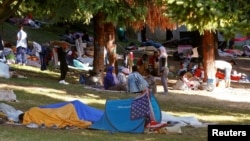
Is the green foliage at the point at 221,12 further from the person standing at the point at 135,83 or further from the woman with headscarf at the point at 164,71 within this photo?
the woman with headscarf at the point at 164,71

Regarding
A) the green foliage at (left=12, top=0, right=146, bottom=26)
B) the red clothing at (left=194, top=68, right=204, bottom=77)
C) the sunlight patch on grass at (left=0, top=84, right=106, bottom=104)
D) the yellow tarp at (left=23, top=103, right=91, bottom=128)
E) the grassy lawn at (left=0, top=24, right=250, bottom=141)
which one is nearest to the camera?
the grassy lawn at (left=0, top=24, right=250, bottom=141)

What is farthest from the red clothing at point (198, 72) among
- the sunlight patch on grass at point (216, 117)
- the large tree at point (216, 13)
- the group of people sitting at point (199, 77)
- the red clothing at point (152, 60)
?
the large tree at point (216, 13)

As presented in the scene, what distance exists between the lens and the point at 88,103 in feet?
53.4

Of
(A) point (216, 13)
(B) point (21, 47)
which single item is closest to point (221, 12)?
(A) point (216, 13)

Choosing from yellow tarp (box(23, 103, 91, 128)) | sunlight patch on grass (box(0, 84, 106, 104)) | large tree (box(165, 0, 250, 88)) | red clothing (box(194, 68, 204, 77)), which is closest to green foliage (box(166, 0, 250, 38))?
large tree (box(165, 0, 250, 88))

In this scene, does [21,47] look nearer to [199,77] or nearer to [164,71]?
[164,71]

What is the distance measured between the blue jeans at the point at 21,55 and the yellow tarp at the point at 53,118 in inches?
462

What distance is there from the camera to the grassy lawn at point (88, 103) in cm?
1120

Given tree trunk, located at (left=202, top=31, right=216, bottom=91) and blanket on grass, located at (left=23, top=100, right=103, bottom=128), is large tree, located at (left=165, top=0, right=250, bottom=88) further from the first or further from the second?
tree trunk, located at (left=202, top=31, right=216, bottom=91)

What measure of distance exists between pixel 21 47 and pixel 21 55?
0.77 metres

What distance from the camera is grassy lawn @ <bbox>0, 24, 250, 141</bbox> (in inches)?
441

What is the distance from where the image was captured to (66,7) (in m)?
15.8

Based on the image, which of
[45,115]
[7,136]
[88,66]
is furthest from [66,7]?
[88,66]

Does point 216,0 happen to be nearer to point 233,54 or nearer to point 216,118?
point 216,118
